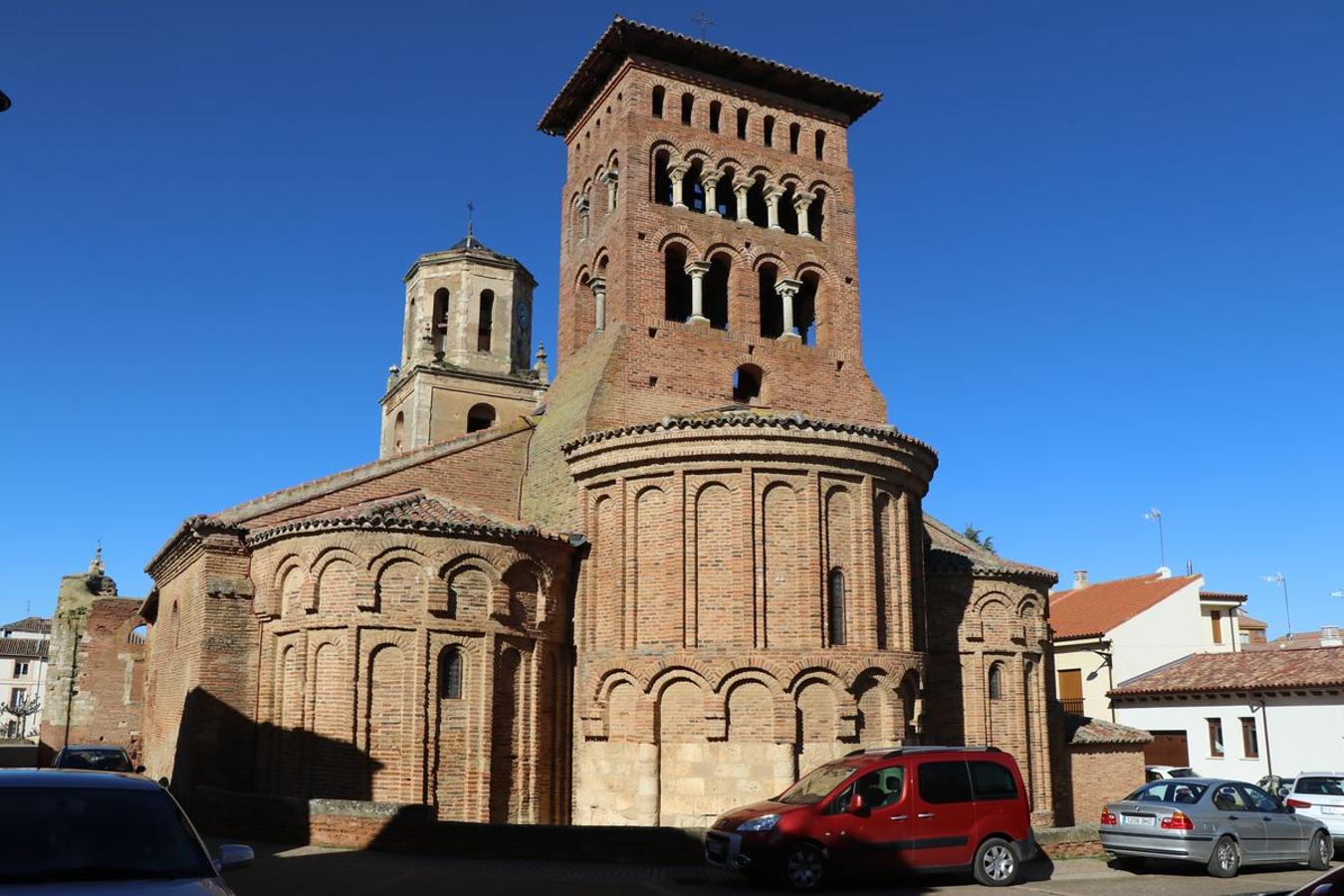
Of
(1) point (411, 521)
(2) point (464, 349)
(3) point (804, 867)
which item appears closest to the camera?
(3) point (804, 867)

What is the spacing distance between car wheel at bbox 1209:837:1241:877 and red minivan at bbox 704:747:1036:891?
280 centimetres

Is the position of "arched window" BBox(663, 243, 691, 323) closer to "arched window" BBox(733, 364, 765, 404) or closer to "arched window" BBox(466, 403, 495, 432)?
"arched window" BBox(733, 364, 765, 404)

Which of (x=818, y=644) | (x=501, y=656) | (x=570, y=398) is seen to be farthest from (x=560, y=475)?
(x=818, y=644)

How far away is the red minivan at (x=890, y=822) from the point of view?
1223 centimetres

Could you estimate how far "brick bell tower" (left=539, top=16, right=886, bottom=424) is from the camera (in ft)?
81.0

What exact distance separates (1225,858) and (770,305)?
15939mm

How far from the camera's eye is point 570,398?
24.3 meters

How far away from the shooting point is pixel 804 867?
1216 cm

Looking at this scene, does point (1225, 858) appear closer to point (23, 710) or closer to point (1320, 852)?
point (1320, 852)

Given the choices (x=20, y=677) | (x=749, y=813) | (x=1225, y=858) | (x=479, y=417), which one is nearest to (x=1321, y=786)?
(x=1225, y=858)

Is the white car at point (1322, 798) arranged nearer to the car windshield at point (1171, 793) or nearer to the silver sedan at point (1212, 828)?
the silver sedan at point (1212, 828)

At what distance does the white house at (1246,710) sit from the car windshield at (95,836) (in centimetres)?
2893

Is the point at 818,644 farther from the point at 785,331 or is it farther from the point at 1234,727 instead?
the point at 1234,727

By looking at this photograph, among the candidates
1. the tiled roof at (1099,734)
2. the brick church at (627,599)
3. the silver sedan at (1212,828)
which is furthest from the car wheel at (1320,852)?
the tiled roof at (1099,734)
